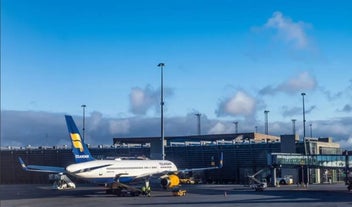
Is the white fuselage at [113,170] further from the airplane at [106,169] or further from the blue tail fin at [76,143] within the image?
the blue tail fin at [76,143]

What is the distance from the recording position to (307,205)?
48.8 metres

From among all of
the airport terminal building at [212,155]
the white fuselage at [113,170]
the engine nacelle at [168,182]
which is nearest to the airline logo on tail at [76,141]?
the white fuselage at [113,170]

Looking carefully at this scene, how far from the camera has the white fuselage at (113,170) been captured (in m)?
70.9

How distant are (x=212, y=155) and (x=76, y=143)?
212 feet

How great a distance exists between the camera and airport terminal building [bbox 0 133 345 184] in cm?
12256

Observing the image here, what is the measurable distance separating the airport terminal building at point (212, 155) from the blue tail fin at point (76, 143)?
51.0 meters

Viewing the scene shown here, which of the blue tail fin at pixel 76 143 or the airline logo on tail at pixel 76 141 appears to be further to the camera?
the blue tail fin at pixel 76 143

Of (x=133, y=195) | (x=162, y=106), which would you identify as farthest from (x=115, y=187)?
(x=162, y=106)

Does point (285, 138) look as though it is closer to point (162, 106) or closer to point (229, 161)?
point (229, 161)

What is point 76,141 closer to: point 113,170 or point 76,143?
point 76,143

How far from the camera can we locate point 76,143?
72375mm

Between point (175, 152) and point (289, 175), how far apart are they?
104 ft

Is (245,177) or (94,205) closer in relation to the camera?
(94,205)

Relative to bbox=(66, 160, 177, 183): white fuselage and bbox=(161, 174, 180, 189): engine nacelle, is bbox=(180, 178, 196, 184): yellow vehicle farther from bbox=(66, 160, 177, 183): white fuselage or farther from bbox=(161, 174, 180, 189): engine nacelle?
bbox=(161, 174, 180, 189): engine nacelle
